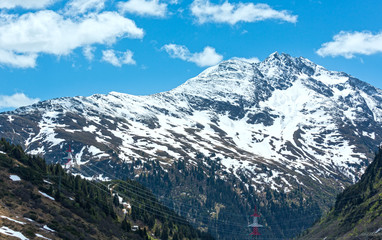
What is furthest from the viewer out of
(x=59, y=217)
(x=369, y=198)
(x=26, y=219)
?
(x=369, y=198)

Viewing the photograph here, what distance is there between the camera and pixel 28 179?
115750 millimetres

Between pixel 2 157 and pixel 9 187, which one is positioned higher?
pixel 2 157

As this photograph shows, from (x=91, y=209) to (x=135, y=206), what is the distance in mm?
60587

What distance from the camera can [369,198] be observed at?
650 ft

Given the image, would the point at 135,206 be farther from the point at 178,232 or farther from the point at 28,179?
the point at 28,179

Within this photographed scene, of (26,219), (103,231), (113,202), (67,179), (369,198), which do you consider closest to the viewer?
(26,219)

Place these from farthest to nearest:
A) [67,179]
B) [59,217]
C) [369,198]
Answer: [369,198] < [67,179] < [59,217]

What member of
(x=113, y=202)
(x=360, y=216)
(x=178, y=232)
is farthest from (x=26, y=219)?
(x=360, y=216)

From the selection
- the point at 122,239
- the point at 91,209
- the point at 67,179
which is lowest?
the point at 122,239

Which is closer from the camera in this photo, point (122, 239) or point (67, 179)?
point (122, 239)

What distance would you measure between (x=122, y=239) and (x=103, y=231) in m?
8.51

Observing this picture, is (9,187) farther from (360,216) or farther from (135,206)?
(360,216)

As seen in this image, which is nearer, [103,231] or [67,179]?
[103,231]

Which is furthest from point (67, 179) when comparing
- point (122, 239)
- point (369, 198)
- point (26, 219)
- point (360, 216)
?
point (369, 198)
